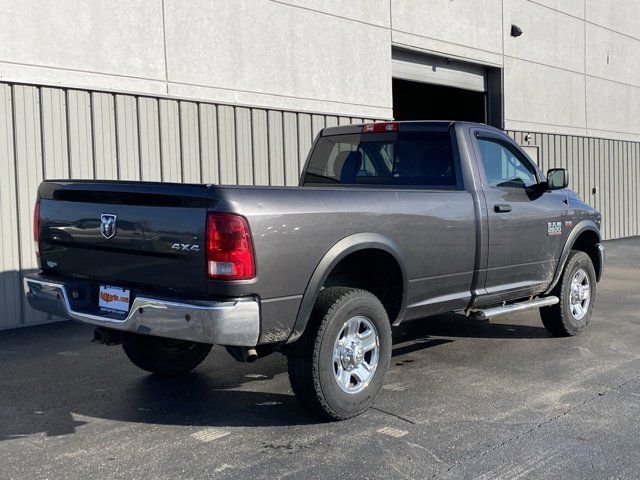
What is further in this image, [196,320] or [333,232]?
[333,232]

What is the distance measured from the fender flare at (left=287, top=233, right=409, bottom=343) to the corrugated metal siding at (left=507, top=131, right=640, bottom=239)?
37.1 ft

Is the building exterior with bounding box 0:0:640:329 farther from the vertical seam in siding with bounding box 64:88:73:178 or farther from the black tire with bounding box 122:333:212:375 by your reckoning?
the black tire with bounding box 122:333:212:375

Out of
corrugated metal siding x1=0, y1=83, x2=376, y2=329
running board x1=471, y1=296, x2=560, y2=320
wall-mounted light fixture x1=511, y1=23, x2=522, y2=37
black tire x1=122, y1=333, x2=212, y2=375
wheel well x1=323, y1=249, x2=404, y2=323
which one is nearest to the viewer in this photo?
wheel well x1=323, y1=249, x2=404, y2=323

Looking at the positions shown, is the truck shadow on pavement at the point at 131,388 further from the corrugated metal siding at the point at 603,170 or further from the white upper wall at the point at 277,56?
the corrugated metal siding at the point at 603,170

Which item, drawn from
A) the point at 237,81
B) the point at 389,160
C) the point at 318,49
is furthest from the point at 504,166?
the point at 318,49

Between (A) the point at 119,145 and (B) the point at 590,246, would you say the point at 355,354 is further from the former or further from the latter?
(A) the point at 119,145

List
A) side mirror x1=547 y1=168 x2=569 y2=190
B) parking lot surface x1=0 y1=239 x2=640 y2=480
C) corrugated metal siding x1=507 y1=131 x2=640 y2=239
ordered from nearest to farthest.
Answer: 1. parking lot surface x1=0 y1=239 x2=640 y2=480
2. side mirror x1=547 y1=168 x2=569 y2=190
3. corrugated metal siding x1=507 y1=131 x2=640 y2=239

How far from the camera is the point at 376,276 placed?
5469 mm

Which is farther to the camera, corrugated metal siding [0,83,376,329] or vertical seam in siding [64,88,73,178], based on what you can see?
vertical seam in siding [64,88,73,178]

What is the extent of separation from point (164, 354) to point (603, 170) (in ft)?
49.6

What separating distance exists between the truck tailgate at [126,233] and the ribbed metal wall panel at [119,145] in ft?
10.3

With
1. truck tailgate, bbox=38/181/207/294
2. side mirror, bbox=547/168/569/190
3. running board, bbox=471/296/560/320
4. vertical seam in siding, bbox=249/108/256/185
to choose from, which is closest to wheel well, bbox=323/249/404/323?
running board, bbox=471/296/560/320

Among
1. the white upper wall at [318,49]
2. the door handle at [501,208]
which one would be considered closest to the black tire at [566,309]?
the door handle at [501,208]

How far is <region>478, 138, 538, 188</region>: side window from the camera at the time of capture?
6.41m
